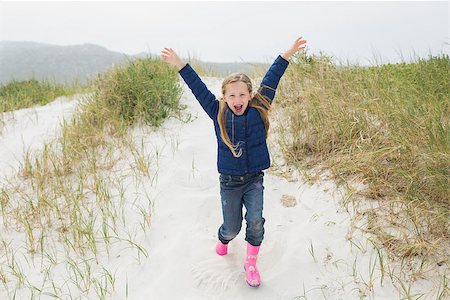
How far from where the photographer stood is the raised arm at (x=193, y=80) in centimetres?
264

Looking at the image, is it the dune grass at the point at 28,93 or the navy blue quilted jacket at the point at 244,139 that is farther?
the dune grass at the point at 28,93

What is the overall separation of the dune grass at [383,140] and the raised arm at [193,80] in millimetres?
1229

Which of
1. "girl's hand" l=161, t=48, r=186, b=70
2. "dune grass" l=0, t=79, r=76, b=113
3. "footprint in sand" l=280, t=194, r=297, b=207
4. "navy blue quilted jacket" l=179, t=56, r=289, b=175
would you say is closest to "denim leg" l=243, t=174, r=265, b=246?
"navy blue quilted jacket" l=179, t=56, r=289, b=175

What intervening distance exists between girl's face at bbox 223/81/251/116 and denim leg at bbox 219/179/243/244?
1.65 ft

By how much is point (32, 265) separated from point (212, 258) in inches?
51.9

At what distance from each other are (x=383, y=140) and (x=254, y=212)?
1.43 m

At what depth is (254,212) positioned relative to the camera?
2598 mm

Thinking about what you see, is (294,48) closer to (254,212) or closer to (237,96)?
(237,96)

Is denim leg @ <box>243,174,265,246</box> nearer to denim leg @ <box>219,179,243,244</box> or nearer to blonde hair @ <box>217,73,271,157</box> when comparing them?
denim leg @ <box>219,179,243,244</box>

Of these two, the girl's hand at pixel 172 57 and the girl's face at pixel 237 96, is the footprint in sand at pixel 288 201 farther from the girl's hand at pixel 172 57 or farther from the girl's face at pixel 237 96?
the girl's hand at pixel 172 57

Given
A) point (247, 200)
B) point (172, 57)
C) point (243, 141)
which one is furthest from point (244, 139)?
point (172, 57)

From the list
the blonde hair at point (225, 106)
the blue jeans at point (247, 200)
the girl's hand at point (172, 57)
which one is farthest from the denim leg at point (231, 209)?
the girl's hand at point (172, 57)

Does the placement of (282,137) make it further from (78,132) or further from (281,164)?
(78,132)

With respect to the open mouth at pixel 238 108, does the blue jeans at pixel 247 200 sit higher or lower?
lower
